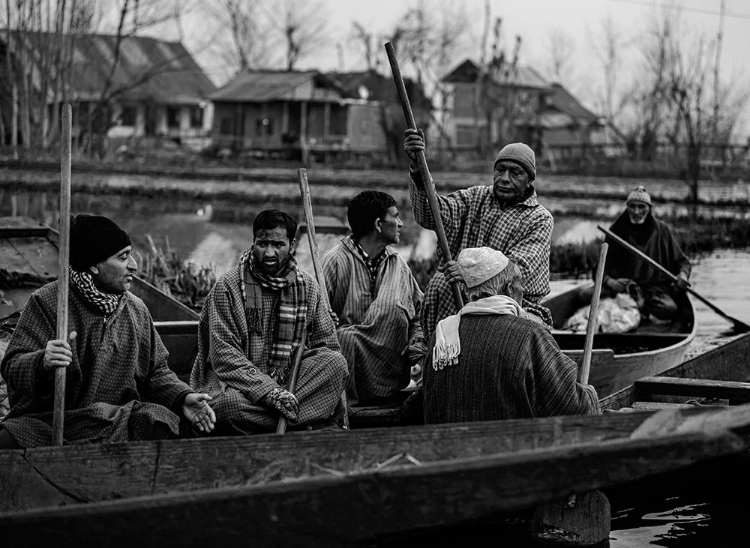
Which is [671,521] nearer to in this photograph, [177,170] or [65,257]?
[65,257]

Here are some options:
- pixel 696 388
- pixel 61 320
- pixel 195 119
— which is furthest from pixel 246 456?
pixel 195 119

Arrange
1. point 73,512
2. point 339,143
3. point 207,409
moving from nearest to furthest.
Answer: point 73,512
point 207,409
point 339,143

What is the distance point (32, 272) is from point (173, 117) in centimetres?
4193

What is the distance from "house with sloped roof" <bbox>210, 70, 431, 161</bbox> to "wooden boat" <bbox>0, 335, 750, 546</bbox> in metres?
35.8

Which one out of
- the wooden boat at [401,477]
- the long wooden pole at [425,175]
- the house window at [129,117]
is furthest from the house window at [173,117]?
the wooden boat at [401,477]

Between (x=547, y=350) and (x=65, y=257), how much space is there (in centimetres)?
169

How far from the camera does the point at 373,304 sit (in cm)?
510

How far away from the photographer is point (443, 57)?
41688 millimetres

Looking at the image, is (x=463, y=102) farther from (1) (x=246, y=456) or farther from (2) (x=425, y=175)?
(1) (x=246, y=456)

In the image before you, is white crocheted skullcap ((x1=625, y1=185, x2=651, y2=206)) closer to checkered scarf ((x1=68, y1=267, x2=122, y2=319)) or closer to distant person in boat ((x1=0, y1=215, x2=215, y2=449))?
distant person in boat ((x1=0, y1=215, x2=215, y2=449))

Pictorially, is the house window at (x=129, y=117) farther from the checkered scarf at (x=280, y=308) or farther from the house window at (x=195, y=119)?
the checkered scarf at (x=280, y=308)

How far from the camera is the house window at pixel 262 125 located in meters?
42.1

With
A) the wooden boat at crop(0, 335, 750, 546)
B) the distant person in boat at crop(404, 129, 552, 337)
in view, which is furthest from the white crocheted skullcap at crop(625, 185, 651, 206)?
the wooden boat at crop(0, 335, 750, 546)

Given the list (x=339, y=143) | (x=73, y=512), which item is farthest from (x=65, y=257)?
(x=339, y=143)
